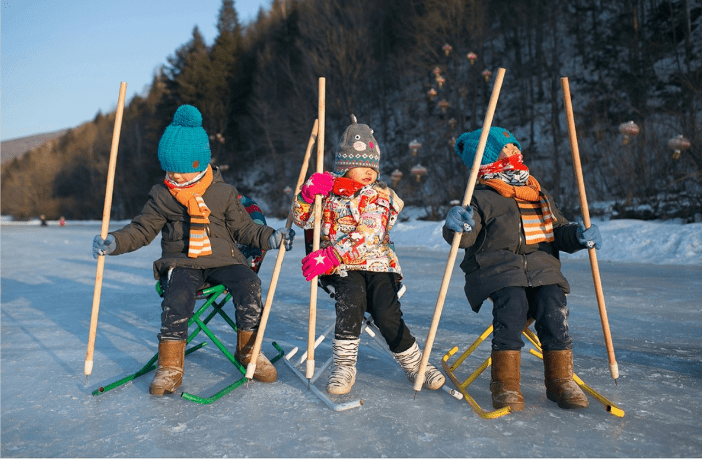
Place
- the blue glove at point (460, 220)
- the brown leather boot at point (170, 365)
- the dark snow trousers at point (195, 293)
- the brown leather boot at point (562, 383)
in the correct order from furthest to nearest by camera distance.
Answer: the dark snow trousers at point (195, 293)
the brown leather boot at point (170, 365)
the blue glove at point (460, 220)
the brown leather boot at point (562, 383)

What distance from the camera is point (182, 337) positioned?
282cm

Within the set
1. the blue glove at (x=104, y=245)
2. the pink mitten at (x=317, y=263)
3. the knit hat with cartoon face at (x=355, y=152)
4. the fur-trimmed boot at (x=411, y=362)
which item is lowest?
the fur-trimmed boot at (x=411, y=362)

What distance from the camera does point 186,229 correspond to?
305cm

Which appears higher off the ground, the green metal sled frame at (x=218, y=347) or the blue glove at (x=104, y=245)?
the blue glove at (x=104, y=245)

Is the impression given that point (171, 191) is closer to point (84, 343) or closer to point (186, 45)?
point (84, 343)

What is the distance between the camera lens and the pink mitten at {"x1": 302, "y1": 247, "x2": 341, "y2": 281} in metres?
2.69

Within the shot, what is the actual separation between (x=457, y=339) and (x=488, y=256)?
1176mm

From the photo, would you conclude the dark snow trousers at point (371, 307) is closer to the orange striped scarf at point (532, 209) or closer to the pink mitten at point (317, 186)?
the pink mitten at point (317, 186)

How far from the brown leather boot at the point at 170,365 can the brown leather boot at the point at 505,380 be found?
1568mm

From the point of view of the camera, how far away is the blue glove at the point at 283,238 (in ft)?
9.37

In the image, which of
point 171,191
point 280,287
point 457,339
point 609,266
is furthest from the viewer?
point 609,266

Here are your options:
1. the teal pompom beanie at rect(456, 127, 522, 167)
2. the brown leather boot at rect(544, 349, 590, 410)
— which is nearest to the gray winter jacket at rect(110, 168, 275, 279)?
the teal pompom beanie at rect(456, 127, 522, 167)

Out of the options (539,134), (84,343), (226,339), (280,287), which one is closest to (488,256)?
(226,339)

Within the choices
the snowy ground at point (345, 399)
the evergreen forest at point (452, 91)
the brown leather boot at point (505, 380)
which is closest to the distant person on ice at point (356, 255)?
the snowy ground at point (345, 399)
